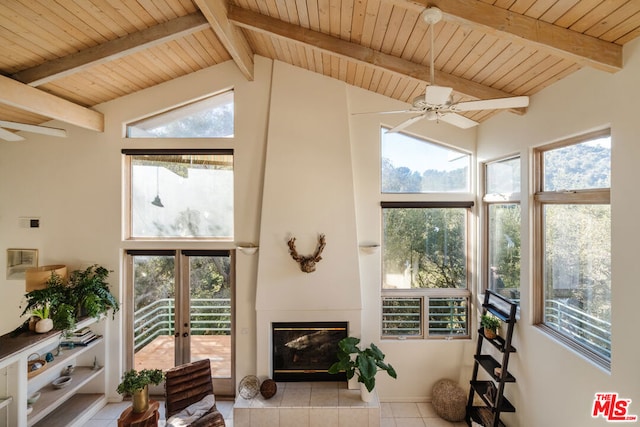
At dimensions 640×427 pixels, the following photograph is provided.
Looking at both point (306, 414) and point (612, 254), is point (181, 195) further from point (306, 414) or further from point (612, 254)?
point (612, 254)

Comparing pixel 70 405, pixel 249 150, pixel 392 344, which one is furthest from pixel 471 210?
pixel 70 405

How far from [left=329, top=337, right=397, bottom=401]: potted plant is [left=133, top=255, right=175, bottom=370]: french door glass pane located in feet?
8.24

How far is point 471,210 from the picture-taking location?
4668 millimetres

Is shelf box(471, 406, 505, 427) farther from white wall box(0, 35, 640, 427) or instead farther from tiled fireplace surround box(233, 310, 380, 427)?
tiled fireplace surround box(233, 310, 380, 427)

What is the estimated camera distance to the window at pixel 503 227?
149 inches

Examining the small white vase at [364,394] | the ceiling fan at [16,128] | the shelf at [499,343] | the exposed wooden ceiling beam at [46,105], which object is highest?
the exposed wooden ceiling beam at [46,105]

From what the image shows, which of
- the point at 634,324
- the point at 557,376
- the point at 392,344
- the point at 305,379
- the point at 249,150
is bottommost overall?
the point at 305,379

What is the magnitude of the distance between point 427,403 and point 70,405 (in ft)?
15.8

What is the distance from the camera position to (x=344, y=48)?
333 centimetres

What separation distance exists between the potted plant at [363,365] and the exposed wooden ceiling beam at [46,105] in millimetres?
4444

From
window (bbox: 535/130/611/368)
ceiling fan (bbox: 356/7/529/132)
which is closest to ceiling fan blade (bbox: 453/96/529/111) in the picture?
ceiling fan (bbox: 356/7/529/132)

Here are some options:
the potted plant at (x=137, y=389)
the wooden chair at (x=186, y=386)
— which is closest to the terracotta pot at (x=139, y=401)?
the potted plant at (x=137, y=389)

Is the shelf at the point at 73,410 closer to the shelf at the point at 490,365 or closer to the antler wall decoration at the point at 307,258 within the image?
the antler wall decoration at the point at 307,258

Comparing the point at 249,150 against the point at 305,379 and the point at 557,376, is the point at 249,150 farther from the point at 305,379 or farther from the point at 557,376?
the point at 557,376
